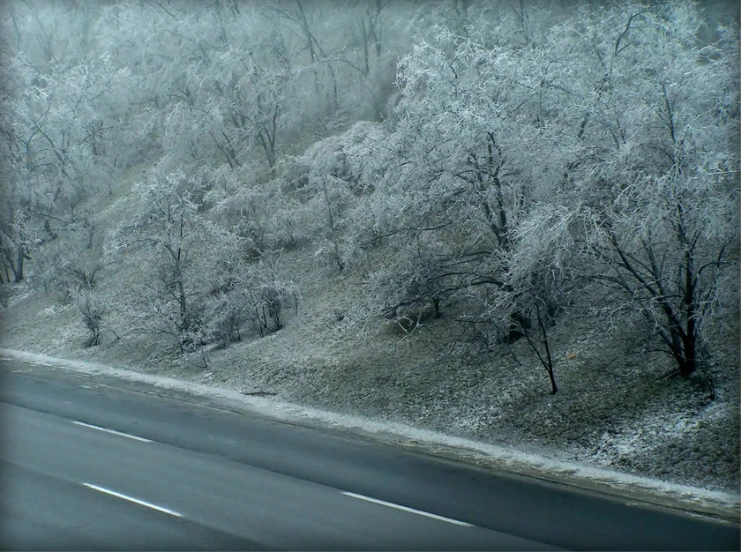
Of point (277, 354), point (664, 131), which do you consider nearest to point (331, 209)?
point (277, 354)

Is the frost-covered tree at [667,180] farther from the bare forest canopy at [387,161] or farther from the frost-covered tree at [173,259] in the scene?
the frost-covered tree at [173,259]

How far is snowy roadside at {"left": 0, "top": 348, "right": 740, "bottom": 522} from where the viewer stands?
30.8ft

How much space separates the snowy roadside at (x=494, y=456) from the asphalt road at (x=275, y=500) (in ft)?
1.15

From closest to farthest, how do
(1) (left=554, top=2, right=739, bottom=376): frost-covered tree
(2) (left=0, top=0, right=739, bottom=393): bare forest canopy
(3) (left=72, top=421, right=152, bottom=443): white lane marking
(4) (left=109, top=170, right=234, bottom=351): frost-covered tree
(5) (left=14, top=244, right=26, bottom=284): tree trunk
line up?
(1) (left=554, top=2, right=739, bottom=376): frost-covered tree → (2) (left=0, top=0, right=739, bottom=393): bare forest canopy → (3) (left=72, top=421, right=152, bottom=443): white lane marking → (4) (left=109, top=170, right=234, bottom=351): frost-covered tree → (5) (left=14, top=244, right=26, bottom=284): tree trunk

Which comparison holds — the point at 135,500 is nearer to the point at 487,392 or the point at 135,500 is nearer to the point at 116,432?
the point at 116,432

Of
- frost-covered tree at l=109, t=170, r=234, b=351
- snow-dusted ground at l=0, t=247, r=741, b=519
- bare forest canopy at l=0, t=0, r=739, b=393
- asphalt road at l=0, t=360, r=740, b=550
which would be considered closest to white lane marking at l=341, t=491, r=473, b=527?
asphalt road at l=0, t=360, r=740, b=550

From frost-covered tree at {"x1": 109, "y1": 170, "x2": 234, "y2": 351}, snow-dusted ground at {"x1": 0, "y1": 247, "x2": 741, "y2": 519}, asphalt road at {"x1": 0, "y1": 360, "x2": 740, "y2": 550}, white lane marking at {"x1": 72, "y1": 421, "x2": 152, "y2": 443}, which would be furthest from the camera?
frost-covered tree at {"x1": 109, "y1": 170, "x2": 234, "y2": 351}

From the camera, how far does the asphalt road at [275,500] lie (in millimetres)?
8117

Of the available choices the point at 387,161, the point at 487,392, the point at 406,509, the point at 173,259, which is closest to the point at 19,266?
the point at 173,259

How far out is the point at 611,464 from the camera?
10797 mm

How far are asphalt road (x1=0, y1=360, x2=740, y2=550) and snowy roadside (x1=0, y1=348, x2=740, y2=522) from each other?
1.15 feet

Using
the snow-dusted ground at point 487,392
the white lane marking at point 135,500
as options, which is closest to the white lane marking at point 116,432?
the white lane marking at point 135,500

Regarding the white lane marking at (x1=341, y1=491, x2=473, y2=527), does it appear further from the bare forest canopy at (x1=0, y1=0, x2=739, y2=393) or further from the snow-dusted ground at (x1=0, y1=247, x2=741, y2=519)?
the bare forest canopy at (x1=0, y1=0, x2=739, y2=393)

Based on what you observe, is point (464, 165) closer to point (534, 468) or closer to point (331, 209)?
point (534, 468)
